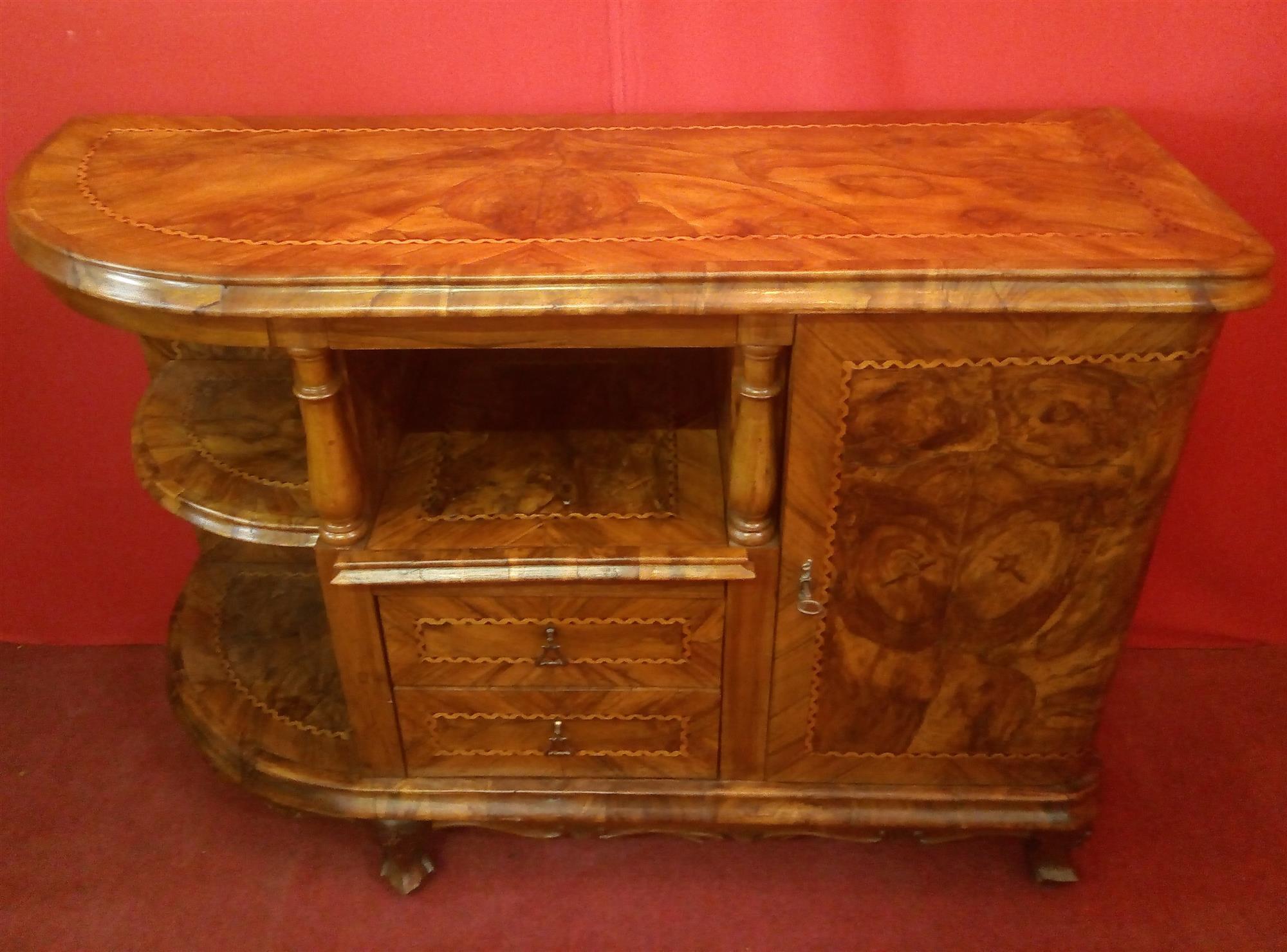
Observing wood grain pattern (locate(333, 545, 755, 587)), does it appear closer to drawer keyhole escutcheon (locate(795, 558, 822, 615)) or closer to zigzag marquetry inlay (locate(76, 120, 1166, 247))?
drawer keyhole escutcheon (locate(795, 558, 822, 615))

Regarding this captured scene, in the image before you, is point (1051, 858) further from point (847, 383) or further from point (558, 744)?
point (847, 383)

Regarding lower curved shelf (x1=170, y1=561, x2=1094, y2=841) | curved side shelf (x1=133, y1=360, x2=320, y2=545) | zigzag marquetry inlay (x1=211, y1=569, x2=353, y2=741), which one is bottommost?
lower curved shelf (x1=170, y1=561, x2=1094, y2=841)

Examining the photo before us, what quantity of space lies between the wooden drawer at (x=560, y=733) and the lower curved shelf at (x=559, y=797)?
22 mm

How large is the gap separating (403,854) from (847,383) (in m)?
0.96

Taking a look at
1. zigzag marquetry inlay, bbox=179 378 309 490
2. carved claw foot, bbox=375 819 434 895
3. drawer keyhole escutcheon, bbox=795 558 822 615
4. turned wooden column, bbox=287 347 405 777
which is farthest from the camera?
carved claw foot, bbox=375 819 434 895

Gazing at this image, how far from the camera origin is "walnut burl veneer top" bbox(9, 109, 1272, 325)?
1.08m

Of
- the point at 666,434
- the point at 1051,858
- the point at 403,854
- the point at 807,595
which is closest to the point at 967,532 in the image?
the point at 807,595

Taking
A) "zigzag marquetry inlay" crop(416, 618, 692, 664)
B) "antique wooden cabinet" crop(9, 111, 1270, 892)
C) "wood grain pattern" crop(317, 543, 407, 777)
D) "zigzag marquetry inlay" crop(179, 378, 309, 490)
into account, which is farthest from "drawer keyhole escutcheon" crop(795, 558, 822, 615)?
"zigzag marquetry inlay" crop(179, 378, 309, 490)

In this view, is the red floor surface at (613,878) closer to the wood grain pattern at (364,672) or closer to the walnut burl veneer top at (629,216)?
the wood grain pattern at (364,672)

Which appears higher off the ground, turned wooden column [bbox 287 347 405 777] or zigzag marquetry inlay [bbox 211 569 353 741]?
turned wooden column [bbox 287 347 405 777]

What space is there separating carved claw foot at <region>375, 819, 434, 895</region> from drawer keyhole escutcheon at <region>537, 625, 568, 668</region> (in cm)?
35

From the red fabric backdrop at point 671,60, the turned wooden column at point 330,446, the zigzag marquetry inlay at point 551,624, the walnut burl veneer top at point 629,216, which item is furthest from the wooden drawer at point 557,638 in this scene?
the red fabric backdrop at point 671,60

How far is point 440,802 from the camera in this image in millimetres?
1517

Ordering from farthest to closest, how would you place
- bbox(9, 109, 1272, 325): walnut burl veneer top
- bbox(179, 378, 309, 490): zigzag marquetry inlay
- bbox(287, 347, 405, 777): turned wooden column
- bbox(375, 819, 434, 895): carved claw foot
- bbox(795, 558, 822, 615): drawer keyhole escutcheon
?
bbox(375, 819, 434, 895): carved claw foot, bbox(179, 378, 309, 490): zigzag marquetry inlay, bbox(795, 558, 822, 615): drawer keyhole escutcheon, bbox(287, 347, 405, 777): turned wooden column, bbox(9, 109, 1272, 325): walnut burl veneer top
